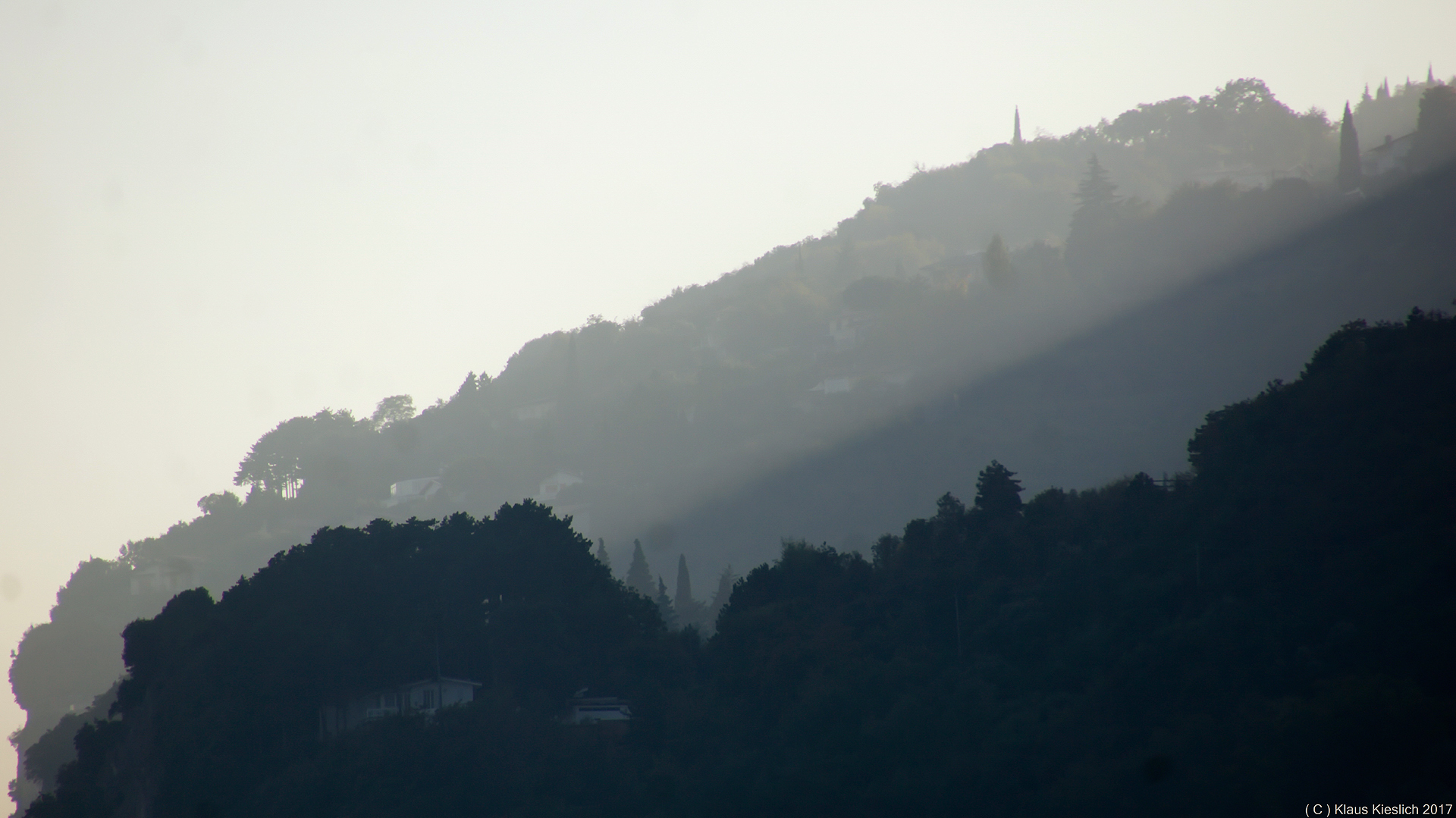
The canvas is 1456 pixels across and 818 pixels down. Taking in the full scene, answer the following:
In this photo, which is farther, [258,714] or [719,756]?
[258,714]

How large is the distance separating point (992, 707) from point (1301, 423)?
1142 centimetres

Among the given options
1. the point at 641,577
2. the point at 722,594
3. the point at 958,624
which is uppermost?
the point at 641,577

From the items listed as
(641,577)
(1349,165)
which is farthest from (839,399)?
(1349,165)

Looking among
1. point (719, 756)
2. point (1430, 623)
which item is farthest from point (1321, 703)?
point (719, 756)

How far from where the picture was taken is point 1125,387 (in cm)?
7275

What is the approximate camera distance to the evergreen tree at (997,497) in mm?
39531

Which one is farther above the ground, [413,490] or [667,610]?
[413,490]

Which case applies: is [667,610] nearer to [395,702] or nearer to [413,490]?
[395,702]

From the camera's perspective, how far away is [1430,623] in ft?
85.4

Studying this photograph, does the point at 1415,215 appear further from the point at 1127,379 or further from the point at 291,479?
the point at 291,479

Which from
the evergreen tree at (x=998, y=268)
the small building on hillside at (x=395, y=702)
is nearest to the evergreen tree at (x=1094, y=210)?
the evergreen tree at (x=998, y=268)

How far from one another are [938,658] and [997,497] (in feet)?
21.8

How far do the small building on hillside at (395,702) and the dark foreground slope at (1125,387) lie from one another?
29.9m

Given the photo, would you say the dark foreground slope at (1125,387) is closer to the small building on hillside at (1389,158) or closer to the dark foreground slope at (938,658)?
the small building on hillside at (1389,158)
